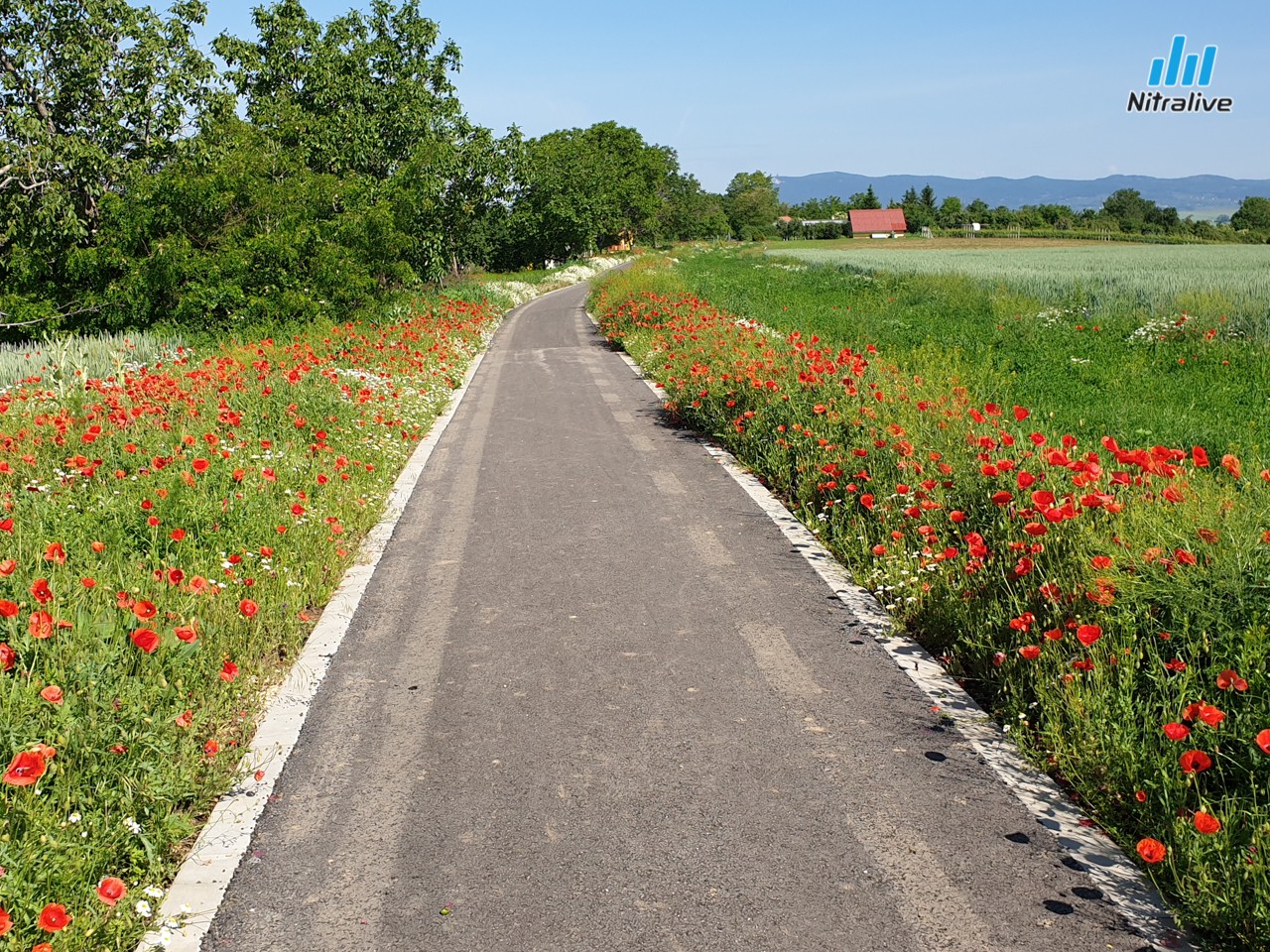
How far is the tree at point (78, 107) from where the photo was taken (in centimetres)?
2578

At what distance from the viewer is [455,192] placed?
37812mm

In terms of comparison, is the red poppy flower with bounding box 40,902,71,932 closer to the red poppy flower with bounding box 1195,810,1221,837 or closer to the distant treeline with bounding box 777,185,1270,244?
the red poppy flower with bounding box 1195,810,1221,837

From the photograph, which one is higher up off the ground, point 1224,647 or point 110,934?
point 1224,647

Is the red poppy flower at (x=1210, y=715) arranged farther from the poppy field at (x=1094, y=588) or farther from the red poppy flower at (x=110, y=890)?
the red poppy flower at (x=110, y=890)

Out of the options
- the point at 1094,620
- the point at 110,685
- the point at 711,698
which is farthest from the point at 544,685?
the point at 1094,620

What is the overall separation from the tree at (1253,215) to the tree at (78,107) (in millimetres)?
88046

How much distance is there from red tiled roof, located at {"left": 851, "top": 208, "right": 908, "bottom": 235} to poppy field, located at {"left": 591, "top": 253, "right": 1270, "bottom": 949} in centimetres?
13660

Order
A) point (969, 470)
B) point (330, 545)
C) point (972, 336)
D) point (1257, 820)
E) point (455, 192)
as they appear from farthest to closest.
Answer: point (455, 192) < point (972, 336) < point (330, 545) < point (969, 470) < point (1257, 820)

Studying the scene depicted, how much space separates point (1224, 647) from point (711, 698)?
2.18 m

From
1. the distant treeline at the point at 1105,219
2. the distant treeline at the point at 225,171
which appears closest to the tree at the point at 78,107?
the distant treeline at the point at 225,171

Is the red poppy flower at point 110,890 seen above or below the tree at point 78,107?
below

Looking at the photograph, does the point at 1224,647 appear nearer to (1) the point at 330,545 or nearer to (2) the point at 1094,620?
(2) the point at 1094,620

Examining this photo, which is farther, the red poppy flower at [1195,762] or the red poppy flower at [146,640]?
the red poppy flower at [146,640]

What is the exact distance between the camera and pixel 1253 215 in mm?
90812
